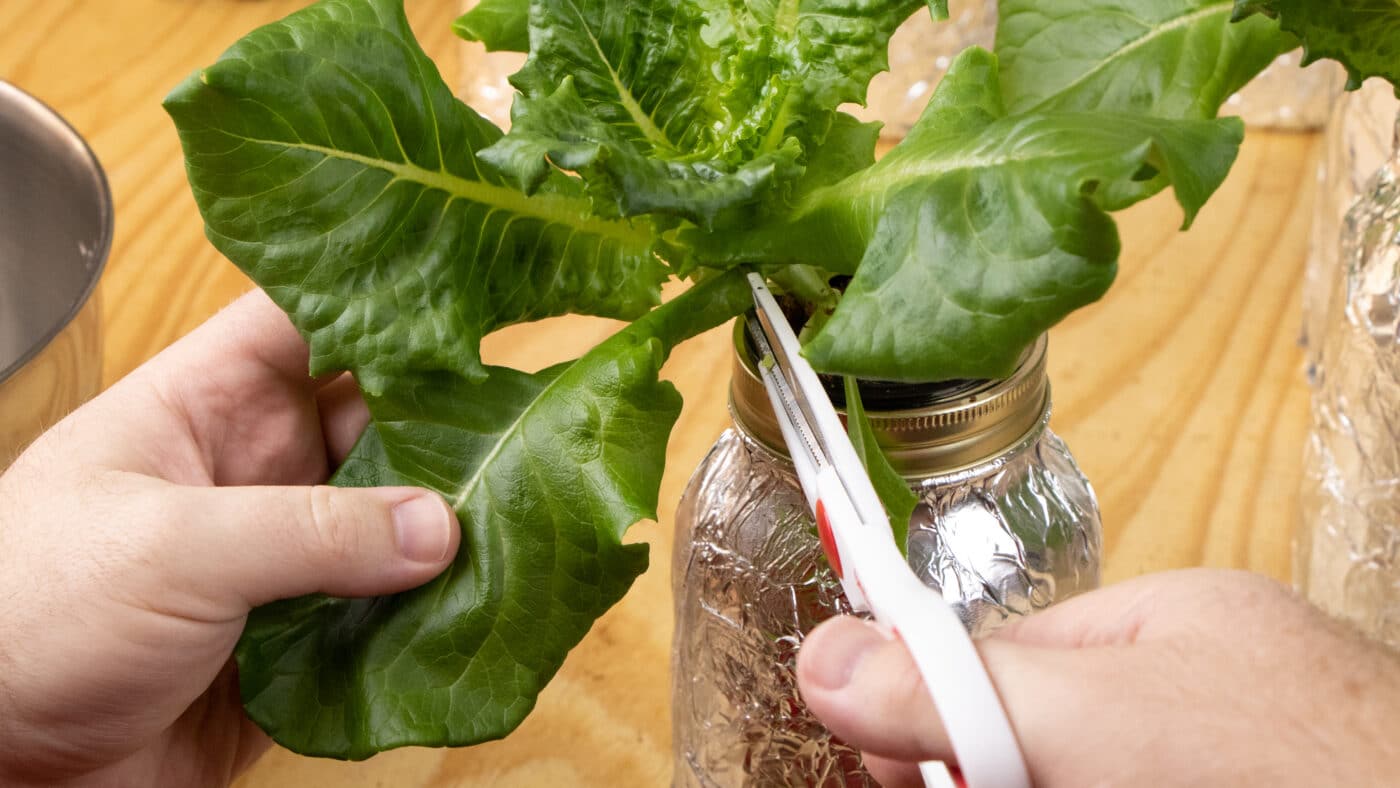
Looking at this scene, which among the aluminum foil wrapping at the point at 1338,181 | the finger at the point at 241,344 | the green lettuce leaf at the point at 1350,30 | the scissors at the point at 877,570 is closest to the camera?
the scissors at the point at 877,570

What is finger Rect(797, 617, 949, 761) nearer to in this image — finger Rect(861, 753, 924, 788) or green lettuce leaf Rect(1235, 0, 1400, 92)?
finger Rect(861, 753, 924, 788)

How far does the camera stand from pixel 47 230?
2.10ft

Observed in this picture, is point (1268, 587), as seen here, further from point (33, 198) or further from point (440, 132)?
point (33, 198)

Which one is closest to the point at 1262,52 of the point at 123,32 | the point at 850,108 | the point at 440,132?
the point at 440,132

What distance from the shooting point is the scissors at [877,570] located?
0.25m

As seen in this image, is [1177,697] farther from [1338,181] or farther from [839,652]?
[1338,181]

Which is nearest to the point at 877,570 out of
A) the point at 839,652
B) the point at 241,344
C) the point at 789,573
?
the point at 839,652

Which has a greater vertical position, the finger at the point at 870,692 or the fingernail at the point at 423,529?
the finger at the point at 870,692

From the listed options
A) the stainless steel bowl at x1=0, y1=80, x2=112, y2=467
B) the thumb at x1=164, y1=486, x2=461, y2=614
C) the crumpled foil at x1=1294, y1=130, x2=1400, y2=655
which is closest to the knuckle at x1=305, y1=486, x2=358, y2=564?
the thumb at x1=164, y1=486, x2=461, y2=614

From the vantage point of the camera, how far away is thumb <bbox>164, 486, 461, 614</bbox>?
0.36 m

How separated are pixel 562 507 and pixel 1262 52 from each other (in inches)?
9.5

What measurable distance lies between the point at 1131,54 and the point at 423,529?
0.81ft

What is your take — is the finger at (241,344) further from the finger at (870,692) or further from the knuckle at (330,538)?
the finger at (870,692)

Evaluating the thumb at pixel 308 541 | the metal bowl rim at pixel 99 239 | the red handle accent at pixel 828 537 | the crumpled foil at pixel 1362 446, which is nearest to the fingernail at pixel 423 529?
the thumb at pixel 308 541
